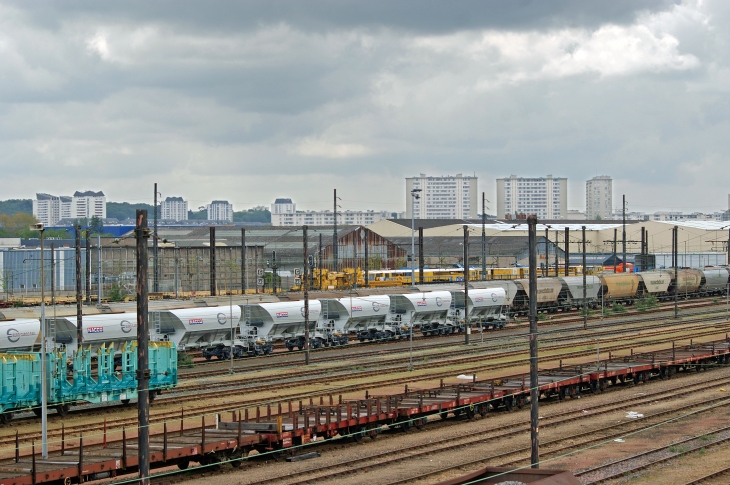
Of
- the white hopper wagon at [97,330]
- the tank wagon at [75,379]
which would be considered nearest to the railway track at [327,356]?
the white hopper wagon at [97,330]

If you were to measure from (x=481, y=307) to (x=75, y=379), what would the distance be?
41428mm

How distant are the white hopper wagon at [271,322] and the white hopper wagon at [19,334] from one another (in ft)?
47.8

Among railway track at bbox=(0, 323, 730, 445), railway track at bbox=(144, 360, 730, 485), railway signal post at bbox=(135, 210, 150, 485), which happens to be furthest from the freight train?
railway signal post at bbox=(135, 210, 150, 485)

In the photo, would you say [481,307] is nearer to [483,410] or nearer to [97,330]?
[97,330]

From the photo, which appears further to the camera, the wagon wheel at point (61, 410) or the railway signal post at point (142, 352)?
the wagon wheel at point (61, 410)

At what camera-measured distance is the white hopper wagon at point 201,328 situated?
5109 centimetres

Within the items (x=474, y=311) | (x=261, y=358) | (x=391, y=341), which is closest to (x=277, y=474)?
(x=261, y=358)

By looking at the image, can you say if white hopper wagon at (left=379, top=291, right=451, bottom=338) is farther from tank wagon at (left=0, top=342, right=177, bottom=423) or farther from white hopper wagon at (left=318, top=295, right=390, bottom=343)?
tank wagon at (left=0, top=342, right=177, bottom=423)

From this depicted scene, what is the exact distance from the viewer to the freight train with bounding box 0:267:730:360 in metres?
46.6

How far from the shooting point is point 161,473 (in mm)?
24359

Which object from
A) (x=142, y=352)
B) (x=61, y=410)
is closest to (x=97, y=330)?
(x=61, y=410)

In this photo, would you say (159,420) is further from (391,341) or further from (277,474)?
(391,341)

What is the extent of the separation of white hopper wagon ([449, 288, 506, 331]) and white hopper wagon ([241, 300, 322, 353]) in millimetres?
14791

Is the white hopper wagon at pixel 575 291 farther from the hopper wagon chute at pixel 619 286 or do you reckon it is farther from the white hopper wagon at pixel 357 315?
the white hopper wagon at pixel 357 315
